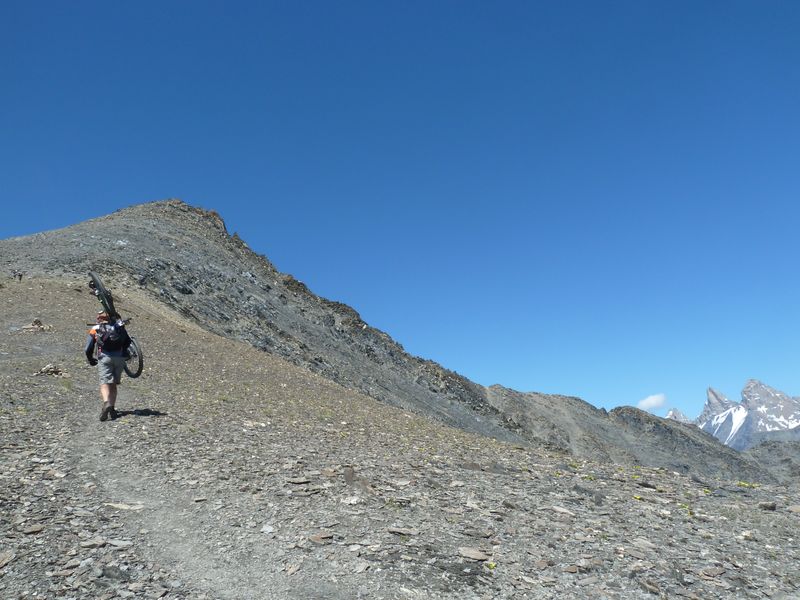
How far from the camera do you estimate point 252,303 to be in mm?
47375

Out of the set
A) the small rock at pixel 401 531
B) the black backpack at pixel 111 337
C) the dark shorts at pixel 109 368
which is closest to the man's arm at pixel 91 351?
the black backpack at pixel 111 337

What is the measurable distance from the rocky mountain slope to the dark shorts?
2348 centimetres

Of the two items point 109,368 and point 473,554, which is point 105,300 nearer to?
point 109,368

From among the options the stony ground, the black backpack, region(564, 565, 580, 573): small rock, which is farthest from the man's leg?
region(564, 565, 580, 573): small rock

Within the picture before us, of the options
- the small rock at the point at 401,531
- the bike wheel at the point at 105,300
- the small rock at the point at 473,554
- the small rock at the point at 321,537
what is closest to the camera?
the small rock at the point at 473,554

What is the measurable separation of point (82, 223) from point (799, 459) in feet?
504

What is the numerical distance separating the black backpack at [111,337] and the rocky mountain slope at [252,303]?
2302 cm

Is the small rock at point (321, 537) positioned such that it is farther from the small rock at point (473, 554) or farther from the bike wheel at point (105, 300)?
the bike wheel at point (105, 300)

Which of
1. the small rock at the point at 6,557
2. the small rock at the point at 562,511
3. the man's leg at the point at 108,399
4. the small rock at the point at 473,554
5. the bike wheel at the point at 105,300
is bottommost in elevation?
the small rock at the point at 6,557

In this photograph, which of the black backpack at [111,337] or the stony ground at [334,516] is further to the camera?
the black backpack at [111,337]

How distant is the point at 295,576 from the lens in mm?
6395

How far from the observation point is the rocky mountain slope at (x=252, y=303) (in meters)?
39.0

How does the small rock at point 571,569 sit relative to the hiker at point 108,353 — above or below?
below

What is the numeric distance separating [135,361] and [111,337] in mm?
3340
